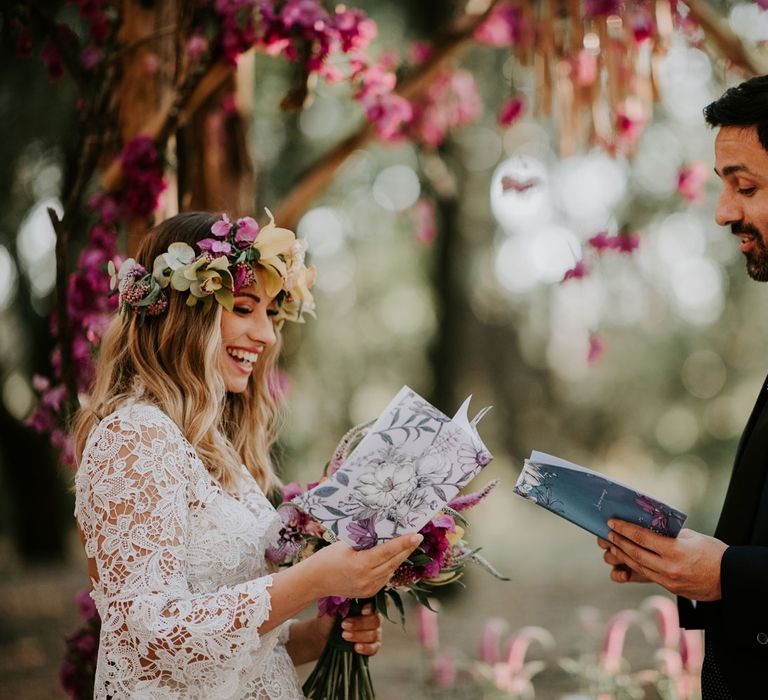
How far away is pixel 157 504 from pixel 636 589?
9822 millimetres

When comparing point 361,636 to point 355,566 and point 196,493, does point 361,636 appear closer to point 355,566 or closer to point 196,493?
point 355,566

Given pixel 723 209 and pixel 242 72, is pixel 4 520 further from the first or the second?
pixel 723 209

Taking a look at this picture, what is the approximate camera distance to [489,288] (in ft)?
56.5

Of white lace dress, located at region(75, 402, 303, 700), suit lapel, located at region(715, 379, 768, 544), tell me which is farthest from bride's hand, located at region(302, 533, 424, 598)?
suit lapel, located at region(715, 379, 768, 544)

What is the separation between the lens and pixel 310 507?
2.23 meters

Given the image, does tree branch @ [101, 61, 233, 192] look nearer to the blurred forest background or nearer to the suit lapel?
the blurred forest background

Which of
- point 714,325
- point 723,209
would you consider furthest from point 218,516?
point 714,325

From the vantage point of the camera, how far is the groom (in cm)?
235

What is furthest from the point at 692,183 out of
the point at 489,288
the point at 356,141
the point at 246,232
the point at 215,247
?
the point at 489,288

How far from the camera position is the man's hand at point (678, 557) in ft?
7.80

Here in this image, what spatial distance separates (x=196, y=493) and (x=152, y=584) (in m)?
0.29

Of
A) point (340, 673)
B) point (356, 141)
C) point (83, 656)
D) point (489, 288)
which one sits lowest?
point (83, 656)

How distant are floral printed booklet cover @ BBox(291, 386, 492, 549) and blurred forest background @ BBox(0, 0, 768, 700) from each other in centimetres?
202

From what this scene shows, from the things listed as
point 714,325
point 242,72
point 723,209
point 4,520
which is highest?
point 242,72
